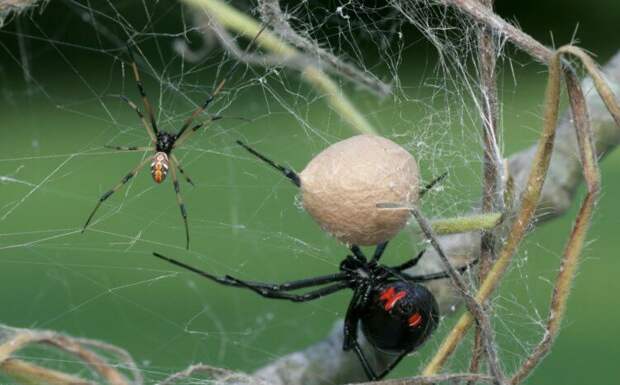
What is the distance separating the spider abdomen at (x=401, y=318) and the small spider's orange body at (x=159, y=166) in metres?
0.30

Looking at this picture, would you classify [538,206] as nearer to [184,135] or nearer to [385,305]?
[385,305]

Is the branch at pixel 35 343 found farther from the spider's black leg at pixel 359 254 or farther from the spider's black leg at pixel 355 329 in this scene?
the spider's black leg at pixel 359 254

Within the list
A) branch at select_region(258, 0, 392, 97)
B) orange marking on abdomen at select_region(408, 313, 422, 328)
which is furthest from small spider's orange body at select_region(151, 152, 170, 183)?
orange marking on abdomen at select_region(408, 313, 422, 328)

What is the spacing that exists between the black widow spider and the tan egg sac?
75mm

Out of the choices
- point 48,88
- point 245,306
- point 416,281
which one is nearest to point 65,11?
point 48,88

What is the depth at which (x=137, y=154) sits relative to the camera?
1.35 m

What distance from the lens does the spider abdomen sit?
985 mm

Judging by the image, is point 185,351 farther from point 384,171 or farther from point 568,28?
point 568,28

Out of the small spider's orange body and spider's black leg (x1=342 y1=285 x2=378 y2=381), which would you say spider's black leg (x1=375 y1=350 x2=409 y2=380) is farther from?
the small spider's orange body

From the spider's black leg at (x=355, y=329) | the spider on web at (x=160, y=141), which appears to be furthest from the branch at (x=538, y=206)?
the spider on web at (x=160, y=141)

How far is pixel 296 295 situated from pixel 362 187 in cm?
42

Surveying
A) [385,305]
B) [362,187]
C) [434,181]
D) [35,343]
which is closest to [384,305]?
[385,305]

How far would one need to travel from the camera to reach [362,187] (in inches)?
31.6

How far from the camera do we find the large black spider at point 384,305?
0.98 m
